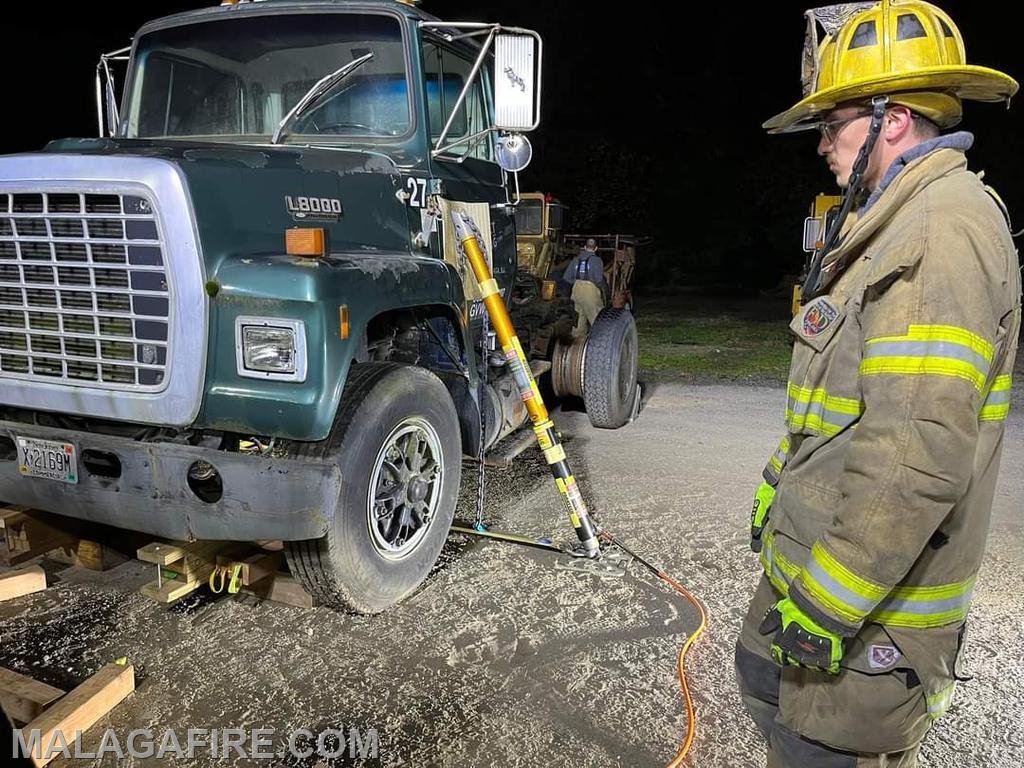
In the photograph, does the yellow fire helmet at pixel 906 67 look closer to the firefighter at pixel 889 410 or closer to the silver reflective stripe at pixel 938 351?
the firefighter at pixel 889 410

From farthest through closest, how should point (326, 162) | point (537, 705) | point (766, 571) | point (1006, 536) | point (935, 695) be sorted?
point (1006, 536) < point (326, 162) < point (537, 705) < point (766, 571) < point (935, 695)

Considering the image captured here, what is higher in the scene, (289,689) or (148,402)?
(148,402)

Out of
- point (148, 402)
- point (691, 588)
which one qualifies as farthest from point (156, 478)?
point (691, 588)

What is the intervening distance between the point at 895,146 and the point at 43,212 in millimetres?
2802

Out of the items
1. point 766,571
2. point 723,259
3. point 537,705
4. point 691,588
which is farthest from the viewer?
point 723,259

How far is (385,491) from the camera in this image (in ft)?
10.5

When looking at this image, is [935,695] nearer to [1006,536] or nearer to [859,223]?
[859,223]

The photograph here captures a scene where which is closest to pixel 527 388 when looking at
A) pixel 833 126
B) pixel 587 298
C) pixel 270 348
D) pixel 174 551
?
pixel 270 348

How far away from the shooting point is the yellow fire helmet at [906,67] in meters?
1.55

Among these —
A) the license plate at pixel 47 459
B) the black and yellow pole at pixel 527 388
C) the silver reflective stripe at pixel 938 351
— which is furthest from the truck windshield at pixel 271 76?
the silver reflective stripe at pixel 938 351

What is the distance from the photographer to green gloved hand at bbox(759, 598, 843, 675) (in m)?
1.43

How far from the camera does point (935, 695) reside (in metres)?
1.54

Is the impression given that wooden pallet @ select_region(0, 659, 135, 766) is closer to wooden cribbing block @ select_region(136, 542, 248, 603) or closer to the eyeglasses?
wooden cribbing block @ select_region(136, 542, 248, 603)

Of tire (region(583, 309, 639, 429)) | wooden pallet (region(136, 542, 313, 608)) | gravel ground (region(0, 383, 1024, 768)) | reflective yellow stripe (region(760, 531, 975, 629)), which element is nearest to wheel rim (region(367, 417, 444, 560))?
gravel ground (region(0, 383, 1024, 768))
